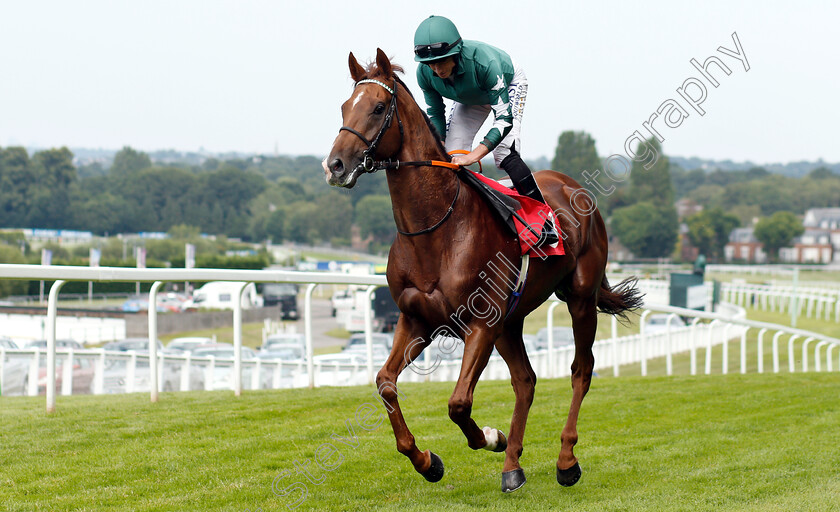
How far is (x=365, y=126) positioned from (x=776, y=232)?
111707 mm

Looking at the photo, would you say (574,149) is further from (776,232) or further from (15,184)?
(15,184)

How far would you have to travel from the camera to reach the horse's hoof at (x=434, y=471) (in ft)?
12.7

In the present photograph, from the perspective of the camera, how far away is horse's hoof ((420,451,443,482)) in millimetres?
3865

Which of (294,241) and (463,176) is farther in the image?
(294,241)

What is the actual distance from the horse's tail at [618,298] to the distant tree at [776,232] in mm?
108091

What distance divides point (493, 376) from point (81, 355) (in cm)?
661

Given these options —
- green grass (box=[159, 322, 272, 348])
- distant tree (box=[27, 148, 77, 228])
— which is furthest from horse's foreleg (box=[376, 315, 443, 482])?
distant tree (box=[27, 148, 77, 228])

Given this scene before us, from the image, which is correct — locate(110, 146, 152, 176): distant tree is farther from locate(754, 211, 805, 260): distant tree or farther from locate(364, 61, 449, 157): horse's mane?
locate(364, 61, 449, 157): horse's mane

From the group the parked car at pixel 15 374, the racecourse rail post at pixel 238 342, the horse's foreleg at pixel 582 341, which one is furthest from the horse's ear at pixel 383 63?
the parked car at pixel 15 374

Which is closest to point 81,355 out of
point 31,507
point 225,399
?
point 225,399

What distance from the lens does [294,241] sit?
107 metres

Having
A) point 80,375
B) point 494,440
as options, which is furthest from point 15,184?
point 494,440

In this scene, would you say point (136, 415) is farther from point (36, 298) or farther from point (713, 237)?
point (713, 237)

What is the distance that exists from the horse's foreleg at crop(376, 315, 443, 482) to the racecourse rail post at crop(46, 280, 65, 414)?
262cm
